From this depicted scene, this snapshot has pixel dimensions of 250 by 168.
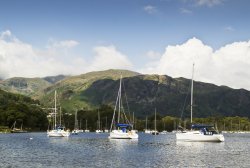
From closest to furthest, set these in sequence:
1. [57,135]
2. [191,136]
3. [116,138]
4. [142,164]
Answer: [142,164] → [191,136] → [116,138] → [57,135]

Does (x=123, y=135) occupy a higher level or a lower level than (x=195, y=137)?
lower

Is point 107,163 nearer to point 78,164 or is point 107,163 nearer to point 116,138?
point 78,164

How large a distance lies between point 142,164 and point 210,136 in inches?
2829

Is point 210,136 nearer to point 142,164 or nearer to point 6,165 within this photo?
point 142,164

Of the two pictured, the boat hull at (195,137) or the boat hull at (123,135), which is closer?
the boat hull at (195,137)

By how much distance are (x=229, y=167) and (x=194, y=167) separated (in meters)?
5.77

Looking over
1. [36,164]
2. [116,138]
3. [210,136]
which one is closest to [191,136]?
[210,136]

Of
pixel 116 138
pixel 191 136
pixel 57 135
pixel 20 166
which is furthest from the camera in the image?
pixel 57 135

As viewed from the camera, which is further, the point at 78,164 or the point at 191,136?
the point at 191,136

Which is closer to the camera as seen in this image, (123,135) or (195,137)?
(195,137)

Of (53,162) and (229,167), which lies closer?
(229,167)

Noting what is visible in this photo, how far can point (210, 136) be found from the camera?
13550 centimetres

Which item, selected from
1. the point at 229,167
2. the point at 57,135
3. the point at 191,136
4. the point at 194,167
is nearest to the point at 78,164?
the point at 194,167

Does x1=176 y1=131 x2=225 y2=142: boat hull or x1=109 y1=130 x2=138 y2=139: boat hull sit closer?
x1=176 y1=131 x2=225 y2=142: boat hull
